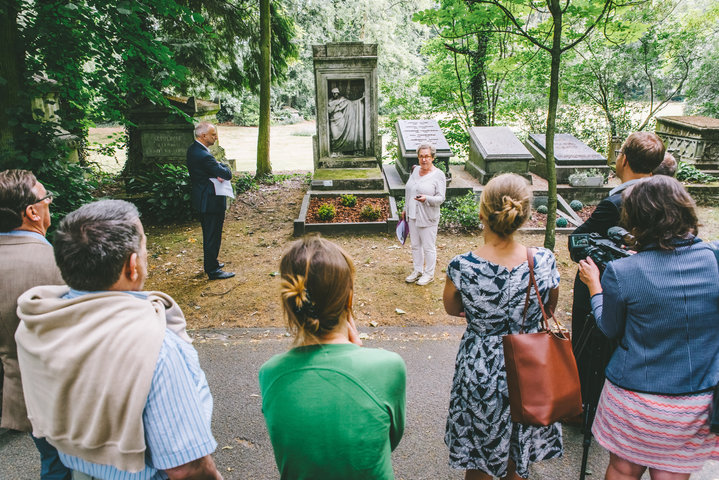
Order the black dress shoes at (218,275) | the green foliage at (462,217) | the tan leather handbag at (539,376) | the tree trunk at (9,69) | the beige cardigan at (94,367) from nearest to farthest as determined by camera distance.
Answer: the beige cardigan at (94,367) < the tan leather handbag at (539,376) < the tree trunk at (9,69) < the black dress shoes at (218,275) < the green foliage at (462,217)

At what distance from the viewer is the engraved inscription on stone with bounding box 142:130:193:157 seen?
898 cm

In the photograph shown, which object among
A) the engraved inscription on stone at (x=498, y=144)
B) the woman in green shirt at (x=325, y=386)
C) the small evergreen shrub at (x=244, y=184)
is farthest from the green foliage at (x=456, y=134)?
the woman in green shirt at (x=325, y=386)

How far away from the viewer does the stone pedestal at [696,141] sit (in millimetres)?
10055

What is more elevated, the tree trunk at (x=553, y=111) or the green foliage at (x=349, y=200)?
the tree trunk at (x=553, y=111)

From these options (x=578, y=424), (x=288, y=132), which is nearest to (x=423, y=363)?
(x=578, y=424)

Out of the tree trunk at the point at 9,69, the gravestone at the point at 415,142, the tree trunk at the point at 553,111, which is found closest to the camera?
the tree trunk at the point at 553,111

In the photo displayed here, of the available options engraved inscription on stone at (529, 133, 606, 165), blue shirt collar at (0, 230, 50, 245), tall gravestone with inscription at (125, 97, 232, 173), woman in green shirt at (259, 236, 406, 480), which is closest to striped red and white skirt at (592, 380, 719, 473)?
woman in green shirt at (259, 236, 406, 480)

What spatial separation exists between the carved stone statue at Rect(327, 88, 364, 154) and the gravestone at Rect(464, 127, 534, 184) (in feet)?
8.65

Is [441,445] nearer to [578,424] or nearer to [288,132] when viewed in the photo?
[578,424]

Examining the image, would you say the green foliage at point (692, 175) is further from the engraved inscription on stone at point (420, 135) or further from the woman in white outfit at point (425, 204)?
the woman in white outfit at point (425, 204)

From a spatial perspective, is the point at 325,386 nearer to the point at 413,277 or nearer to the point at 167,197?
the point at 413,277

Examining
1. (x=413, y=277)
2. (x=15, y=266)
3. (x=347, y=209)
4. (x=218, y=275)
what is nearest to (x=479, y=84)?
(x=347, y=209)

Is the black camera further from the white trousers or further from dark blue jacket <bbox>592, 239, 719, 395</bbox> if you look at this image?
the white trousers

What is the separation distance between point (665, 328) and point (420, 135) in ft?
27.6
